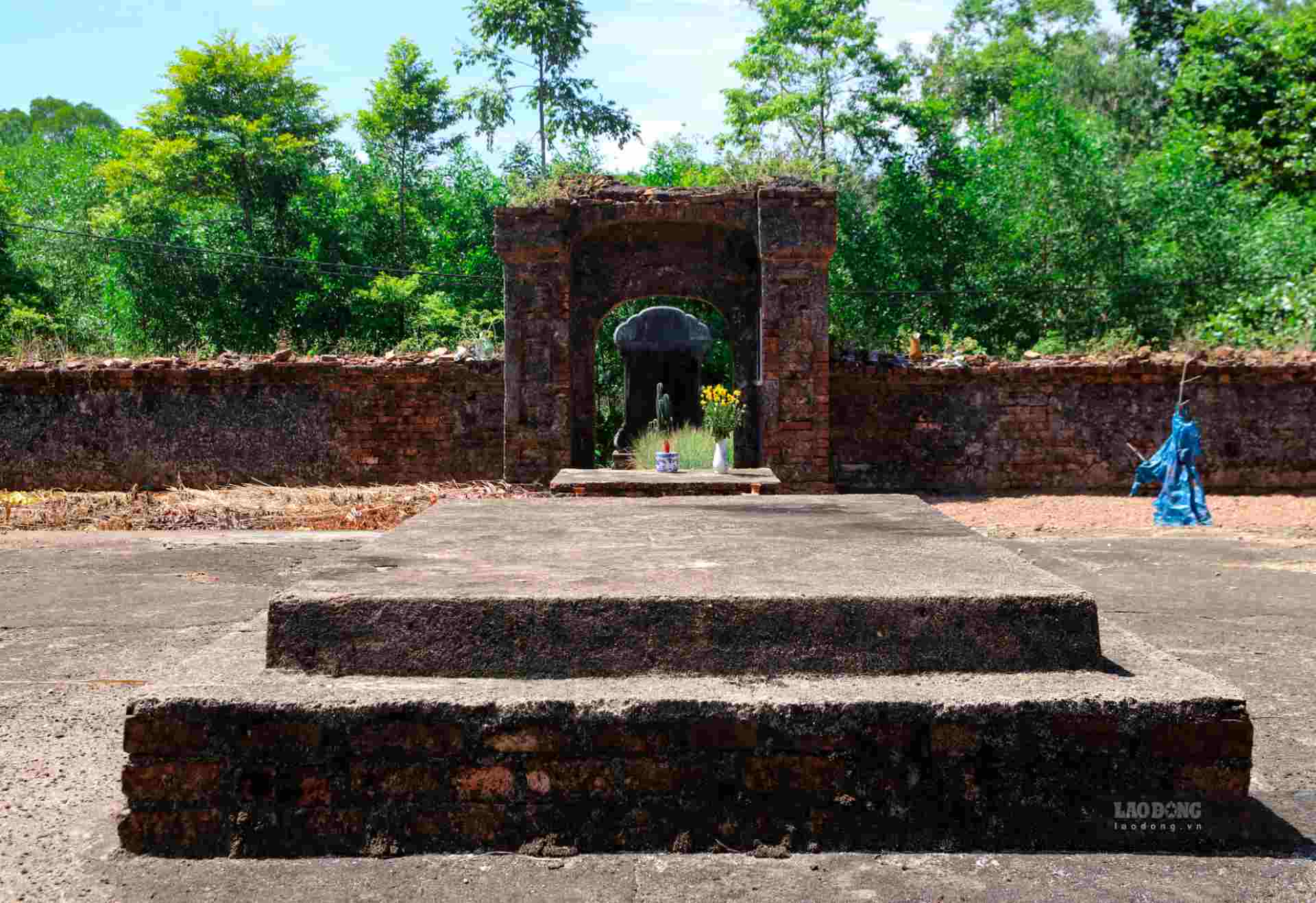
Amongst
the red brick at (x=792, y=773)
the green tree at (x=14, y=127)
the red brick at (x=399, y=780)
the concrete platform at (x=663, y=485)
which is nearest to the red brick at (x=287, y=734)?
the red brick at (x=399, y=780)

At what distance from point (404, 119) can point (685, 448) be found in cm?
1646

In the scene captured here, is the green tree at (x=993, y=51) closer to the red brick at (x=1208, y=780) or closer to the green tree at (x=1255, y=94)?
the green tree at (x=1255, y=94)

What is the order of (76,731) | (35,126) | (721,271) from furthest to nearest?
(35,126) < (721,271) < (76,731)

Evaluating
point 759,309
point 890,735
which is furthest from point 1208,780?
point 759,309

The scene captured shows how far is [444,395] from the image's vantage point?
13.3 metres

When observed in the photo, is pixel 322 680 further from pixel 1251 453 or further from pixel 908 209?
pixel 908 209

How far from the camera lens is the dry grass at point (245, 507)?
10688 millimetres

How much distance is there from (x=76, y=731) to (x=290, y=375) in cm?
1029

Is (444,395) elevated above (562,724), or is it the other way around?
(444,395)

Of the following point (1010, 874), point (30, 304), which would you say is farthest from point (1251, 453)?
Result: point (30, 304)

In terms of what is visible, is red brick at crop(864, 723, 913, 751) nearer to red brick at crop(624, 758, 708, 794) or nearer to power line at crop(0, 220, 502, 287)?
red brick at crop(624, 758, 708, 794)

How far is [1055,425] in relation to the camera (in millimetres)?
13484

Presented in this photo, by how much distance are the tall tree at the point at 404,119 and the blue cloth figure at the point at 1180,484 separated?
1710 cm

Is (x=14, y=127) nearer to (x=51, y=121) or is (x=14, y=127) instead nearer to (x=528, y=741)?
(x=51, y=121)
